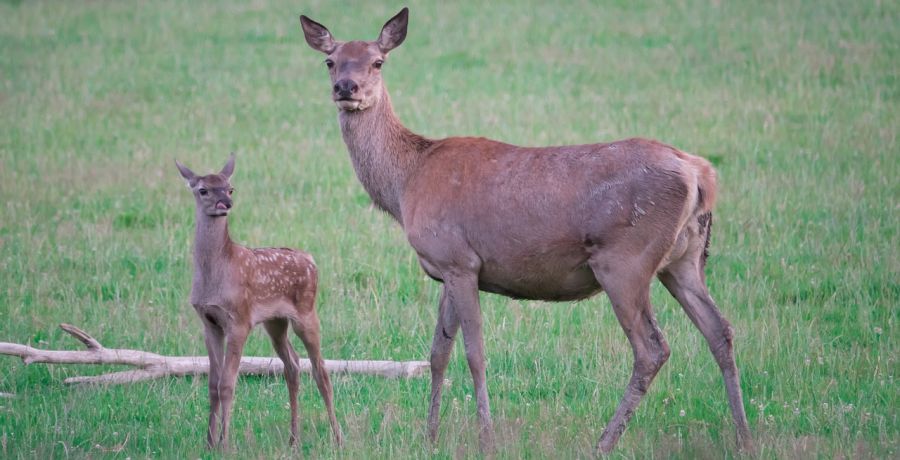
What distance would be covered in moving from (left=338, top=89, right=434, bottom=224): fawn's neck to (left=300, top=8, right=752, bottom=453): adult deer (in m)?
0.12

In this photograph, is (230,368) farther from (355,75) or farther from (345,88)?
(355,75)

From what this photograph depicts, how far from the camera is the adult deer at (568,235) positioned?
6.50 m

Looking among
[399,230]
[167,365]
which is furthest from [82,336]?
[399,230]

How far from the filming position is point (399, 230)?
1160cm

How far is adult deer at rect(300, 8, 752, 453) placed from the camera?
21.3ft

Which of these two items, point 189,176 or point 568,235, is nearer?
point 568,235

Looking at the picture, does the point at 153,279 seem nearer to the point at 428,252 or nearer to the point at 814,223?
the point at 428,252

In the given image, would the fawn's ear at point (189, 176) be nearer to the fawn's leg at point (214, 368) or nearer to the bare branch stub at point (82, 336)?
the fawn's leg at point (214, 368)

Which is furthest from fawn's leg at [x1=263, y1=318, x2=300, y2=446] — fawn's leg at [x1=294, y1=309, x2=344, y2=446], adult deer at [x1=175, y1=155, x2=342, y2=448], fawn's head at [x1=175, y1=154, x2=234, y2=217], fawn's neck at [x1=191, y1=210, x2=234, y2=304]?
fawn's head at [x1=175, y1=154, x2=234, y2=217]

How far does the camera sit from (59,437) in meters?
6.79

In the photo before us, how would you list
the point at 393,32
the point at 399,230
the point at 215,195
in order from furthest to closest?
the point at 399,230 < the point at 393,32 < the point at 215,195

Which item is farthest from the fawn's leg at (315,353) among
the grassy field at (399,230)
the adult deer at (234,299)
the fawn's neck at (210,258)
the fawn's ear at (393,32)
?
the fawn's ear at (393,32)

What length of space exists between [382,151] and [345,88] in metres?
0.45

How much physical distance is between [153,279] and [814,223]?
18.4 ft
